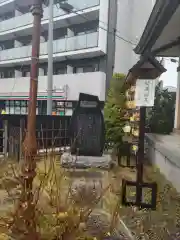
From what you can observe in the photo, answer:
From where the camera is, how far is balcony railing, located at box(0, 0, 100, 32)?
632 inches

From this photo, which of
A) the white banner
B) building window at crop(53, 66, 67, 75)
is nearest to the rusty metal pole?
the white banner

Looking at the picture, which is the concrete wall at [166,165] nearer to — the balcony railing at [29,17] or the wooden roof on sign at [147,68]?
the wooden roof on sign at [147,68]

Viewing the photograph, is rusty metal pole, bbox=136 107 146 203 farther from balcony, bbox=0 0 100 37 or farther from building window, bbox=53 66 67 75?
building window, bbox=53 66 67 75

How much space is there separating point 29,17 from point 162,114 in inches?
606

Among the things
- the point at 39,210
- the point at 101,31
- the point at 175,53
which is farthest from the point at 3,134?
the point at 101,31

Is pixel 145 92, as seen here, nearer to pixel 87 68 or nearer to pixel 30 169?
pixel 30 169

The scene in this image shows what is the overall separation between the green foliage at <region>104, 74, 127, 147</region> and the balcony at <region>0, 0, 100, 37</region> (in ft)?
28.2

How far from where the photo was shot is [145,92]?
3748 millimetres

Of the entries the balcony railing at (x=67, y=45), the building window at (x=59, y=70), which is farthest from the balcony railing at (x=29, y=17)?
the building window at (x=59, y=70)

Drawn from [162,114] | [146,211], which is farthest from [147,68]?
[162,114]

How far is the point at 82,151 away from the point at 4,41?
65.6ft

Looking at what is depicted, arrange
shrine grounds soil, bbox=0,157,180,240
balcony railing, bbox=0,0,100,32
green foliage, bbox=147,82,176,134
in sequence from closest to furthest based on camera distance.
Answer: shrine grounds soil, bbox=0,157,180,240
green foliage, bbox=147,82,176,134
balcony railing, bbox=0,0,100,32

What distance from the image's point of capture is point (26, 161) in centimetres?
205

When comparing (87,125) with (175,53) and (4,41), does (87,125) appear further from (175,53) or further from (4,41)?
(4,41)
